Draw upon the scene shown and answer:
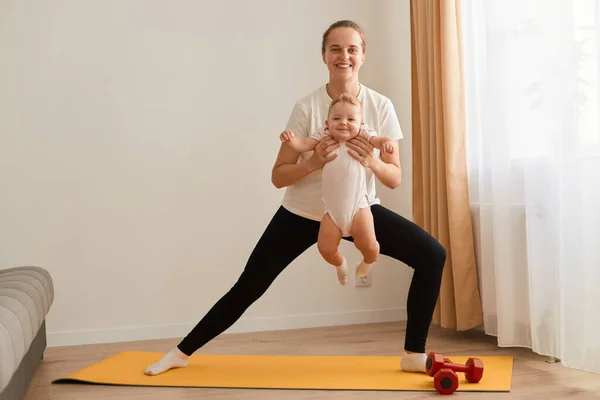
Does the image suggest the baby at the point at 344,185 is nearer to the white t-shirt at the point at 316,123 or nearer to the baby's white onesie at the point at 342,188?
the baby's white onesie at the point at 342,188

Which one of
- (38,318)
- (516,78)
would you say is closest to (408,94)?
(516,78)

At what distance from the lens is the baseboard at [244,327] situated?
142 inches

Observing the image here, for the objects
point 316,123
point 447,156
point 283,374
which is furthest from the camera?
point 447,156

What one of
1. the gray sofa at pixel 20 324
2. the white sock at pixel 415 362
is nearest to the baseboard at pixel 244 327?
the gray sofa at pixel 20 324

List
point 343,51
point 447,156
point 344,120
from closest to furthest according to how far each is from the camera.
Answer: point 344,120, point 343,51, point 447,156

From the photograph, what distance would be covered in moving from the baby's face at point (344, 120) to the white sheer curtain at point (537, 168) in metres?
0.87

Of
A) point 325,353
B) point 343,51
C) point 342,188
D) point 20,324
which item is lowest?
point 325,353

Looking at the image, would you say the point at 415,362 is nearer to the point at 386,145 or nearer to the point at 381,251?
the point at 381,251

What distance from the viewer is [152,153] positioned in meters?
3.75

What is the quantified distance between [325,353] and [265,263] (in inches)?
31.0

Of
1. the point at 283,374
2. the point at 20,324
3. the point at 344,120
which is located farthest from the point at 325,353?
the point at 20,324

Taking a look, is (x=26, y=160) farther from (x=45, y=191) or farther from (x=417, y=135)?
(x=417, y=135)

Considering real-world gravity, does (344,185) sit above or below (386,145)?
below

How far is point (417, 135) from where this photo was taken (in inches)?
152
